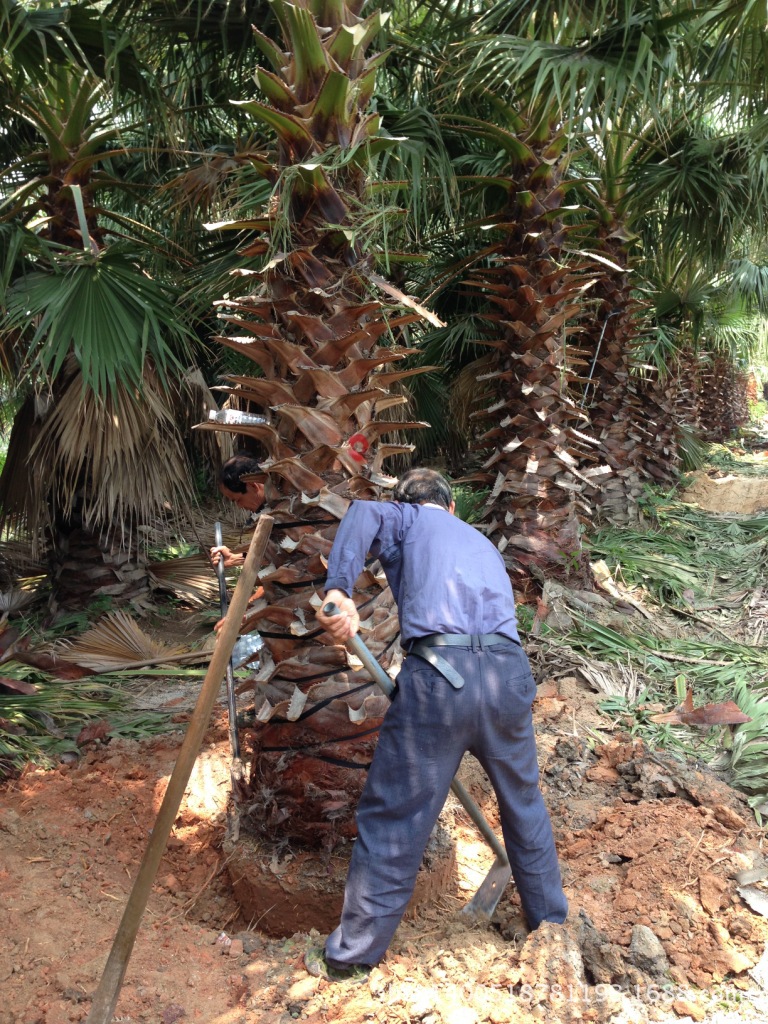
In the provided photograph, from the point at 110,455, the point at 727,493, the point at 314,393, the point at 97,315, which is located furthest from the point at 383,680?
the point at 727,493

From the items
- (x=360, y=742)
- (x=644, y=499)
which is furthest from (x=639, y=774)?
(x=644, y=499)

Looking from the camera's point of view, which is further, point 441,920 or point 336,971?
point 441,920

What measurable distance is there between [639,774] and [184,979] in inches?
91.7

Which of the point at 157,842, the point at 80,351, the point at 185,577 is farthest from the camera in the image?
the point at 185,577

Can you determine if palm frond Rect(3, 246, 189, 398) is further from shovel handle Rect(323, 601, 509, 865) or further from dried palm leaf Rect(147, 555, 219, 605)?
shovel handle Rect(323, 601, 509, 865)

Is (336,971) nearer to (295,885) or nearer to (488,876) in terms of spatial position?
(295,885)

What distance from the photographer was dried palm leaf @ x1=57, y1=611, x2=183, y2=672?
5.52 meters

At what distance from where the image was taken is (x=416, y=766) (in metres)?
2.76

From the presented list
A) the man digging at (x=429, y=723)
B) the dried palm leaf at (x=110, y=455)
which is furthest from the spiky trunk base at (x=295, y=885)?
the dried palm leaf at (x=110, y=455)

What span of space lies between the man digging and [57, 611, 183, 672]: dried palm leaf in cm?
314

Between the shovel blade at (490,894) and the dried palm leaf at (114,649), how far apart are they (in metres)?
3.03

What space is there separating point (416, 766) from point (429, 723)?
0.51 ft

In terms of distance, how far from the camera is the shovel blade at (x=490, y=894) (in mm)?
3205

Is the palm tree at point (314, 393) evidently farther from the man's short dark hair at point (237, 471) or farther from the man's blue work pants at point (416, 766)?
the man's short dark hair at point (237, 471)
